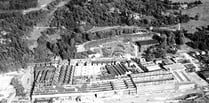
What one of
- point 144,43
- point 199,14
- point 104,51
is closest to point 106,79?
point 104,51

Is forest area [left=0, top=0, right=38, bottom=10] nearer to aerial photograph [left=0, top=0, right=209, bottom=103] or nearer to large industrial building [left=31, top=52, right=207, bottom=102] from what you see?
aerial photograph [left=0, top=0, right=209, bottom=103]

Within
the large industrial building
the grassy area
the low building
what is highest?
the grassy area

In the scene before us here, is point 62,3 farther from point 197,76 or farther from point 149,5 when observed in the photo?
point 197,76

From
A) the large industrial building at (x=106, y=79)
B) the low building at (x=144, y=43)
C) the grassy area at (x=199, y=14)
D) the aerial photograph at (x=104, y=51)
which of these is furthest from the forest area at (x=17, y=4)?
the grassy area at (x=199, y=14)

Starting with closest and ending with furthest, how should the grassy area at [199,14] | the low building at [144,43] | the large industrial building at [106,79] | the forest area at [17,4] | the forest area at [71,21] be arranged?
the large industrial building at [106,79] → the forest area at [71,21] → the low building at [144,43] → the grassy area at [199,14] → the forest area at [17,4]

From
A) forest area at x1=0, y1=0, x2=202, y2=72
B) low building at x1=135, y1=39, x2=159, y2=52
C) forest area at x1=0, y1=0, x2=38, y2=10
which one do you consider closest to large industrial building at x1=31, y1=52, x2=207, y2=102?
low building at x1=135, y1=39, x2=159, y2=52

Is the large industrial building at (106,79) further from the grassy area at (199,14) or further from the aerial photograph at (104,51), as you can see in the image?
the grassy area at (199,14)

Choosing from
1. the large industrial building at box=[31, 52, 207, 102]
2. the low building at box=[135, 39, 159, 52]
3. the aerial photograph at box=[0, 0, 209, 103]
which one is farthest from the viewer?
the low building at box=[135, 39, 159, 52]

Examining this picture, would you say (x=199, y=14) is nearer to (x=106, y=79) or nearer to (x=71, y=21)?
(x=71, y=21)
